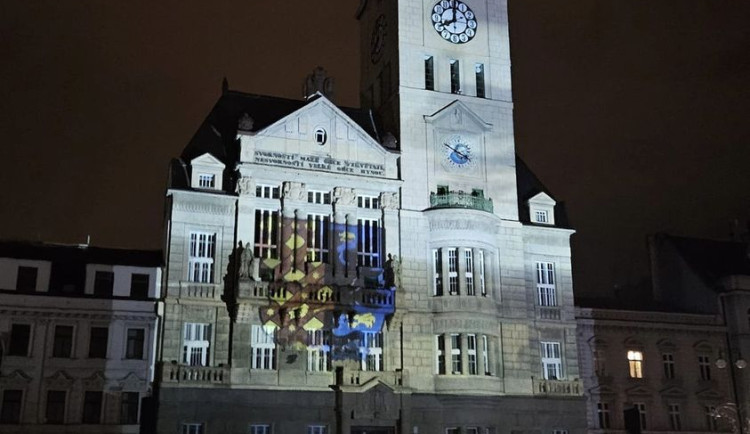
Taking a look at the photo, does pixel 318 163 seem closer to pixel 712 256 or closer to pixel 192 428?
pixel 192 428

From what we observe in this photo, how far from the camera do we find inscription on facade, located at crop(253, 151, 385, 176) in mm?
49531

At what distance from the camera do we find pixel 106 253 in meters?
49.9

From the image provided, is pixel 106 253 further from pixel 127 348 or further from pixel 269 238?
pixel 269 238

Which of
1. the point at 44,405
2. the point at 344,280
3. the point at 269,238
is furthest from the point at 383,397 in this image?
the point at 44,405

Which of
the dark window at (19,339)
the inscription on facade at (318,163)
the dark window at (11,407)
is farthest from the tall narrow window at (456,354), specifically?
the dark window at (11,407)

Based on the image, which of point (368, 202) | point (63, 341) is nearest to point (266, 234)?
point (368, 202)

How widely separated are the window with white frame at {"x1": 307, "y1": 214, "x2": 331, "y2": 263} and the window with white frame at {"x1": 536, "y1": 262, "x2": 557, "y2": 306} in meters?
13.4

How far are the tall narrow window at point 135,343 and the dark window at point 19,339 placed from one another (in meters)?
4.92

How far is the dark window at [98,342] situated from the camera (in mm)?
46688

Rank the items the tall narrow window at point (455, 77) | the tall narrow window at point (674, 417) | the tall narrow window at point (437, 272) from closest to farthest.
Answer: the tall narrow window at point (437, 272)
the tall narrow window at point (455, 77)
the tall narrow window at point (674, 417)

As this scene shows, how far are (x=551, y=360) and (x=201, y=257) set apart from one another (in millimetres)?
21443

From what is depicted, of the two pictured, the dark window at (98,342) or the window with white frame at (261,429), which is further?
the dark window at (98,342)

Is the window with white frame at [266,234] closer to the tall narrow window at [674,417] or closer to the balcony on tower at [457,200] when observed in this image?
the balcony on tower at [457,200]

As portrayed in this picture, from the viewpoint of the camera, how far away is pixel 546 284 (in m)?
54.4
